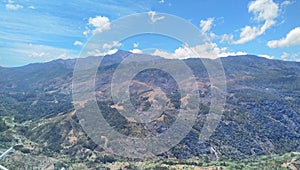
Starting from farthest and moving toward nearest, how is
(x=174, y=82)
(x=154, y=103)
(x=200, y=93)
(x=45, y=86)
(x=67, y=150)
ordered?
(x=45, y=86) → (x=174, y=82) → (x=200, y=93) → (x=154, y=103) → (x=67, y=150)

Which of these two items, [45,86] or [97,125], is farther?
[45,86]

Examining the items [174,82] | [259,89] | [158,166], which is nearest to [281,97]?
[259,89]

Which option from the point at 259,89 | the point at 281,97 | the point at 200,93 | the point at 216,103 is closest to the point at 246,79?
the point at 259,89

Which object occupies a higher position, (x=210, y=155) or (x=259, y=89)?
(x=259, y=89)

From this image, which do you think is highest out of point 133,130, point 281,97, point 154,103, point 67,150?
point 281,97

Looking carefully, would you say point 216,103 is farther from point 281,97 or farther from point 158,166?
point 158,166

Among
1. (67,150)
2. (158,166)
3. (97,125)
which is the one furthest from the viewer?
(67,150)
